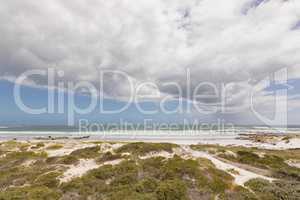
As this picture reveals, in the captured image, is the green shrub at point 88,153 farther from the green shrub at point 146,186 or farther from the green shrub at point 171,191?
the green shrub at point 171,191

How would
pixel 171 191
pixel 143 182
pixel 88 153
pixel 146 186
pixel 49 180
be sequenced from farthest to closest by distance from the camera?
pixel 88 153 < pixel 49 180 < pixel 143 182 < pixel 146 186 < pixel 171 191

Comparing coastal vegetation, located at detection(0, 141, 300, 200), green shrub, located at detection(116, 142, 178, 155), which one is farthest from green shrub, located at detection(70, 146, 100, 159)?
green shrub, located at detection(116, 142, 178, 155)

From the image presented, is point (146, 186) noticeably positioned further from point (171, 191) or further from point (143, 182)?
point (171, 191)

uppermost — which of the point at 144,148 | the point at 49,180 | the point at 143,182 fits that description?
the point at 144,148

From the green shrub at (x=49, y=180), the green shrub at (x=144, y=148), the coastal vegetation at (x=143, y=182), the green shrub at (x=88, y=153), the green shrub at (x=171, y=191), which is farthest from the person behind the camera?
the green shrub at (x=144, y=148)

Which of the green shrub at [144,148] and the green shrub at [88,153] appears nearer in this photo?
the green shrub at [88,153]

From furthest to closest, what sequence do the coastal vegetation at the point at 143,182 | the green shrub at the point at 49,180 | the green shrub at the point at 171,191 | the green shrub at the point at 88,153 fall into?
1. the green shrub at the point at 88,153
2. the green shrub at the point at 49,180
3. the coastal vegetation at the point at 143,182
4. the green shrub at the point at 171,191

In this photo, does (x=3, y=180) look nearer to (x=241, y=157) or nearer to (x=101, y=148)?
(x=101, y=148)

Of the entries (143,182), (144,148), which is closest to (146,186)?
(143,182)

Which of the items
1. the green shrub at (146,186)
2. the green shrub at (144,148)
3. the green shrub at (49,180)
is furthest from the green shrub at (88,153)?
the green shrub at (146,186)

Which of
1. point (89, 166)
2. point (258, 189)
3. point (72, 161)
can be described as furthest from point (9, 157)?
point (258, 189)

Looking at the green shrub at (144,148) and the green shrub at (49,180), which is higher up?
the green shrub at (144,148)
